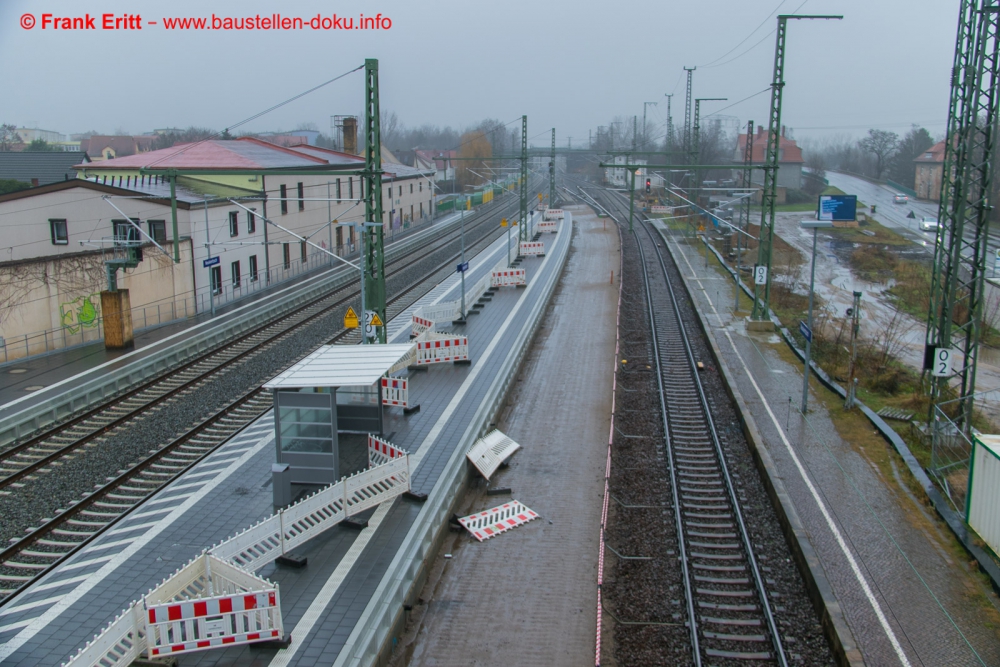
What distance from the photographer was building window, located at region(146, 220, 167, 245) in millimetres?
30750

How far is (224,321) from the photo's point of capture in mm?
27938

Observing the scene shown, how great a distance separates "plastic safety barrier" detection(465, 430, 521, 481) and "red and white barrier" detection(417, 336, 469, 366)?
513cm

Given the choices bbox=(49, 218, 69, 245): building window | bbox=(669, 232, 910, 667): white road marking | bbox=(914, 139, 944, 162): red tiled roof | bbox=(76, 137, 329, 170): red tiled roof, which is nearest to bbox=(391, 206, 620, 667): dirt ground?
bbox=(669, 232, 910, 667): white road marking

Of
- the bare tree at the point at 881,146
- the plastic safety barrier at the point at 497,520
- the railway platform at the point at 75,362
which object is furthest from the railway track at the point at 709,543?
the bare tree at the point at 881,146

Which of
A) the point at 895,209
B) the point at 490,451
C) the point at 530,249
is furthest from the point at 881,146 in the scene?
the point at 490,451

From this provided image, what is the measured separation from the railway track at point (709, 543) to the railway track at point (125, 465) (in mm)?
8777

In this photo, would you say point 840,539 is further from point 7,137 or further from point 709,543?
point 7,137

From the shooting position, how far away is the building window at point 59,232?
29.8 metres

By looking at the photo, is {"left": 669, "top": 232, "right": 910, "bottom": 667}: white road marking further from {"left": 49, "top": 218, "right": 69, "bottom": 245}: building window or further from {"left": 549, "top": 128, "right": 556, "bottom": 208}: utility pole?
{"left": 549, "top": 128, "right": 556, "bottom": 208}: utility pole

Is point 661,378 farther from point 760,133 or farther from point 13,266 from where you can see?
point 760,133

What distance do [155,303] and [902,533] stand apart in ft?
79.6

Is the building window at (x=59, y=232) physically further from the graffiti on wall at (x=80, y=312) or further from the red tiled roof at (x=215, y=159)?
the red tiled roof at (x=215, y=159)

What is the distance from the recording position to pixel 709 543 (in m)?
12.6

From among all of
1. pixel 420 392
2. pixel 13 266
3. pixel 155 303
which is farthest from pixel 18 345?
pixel 420 392
